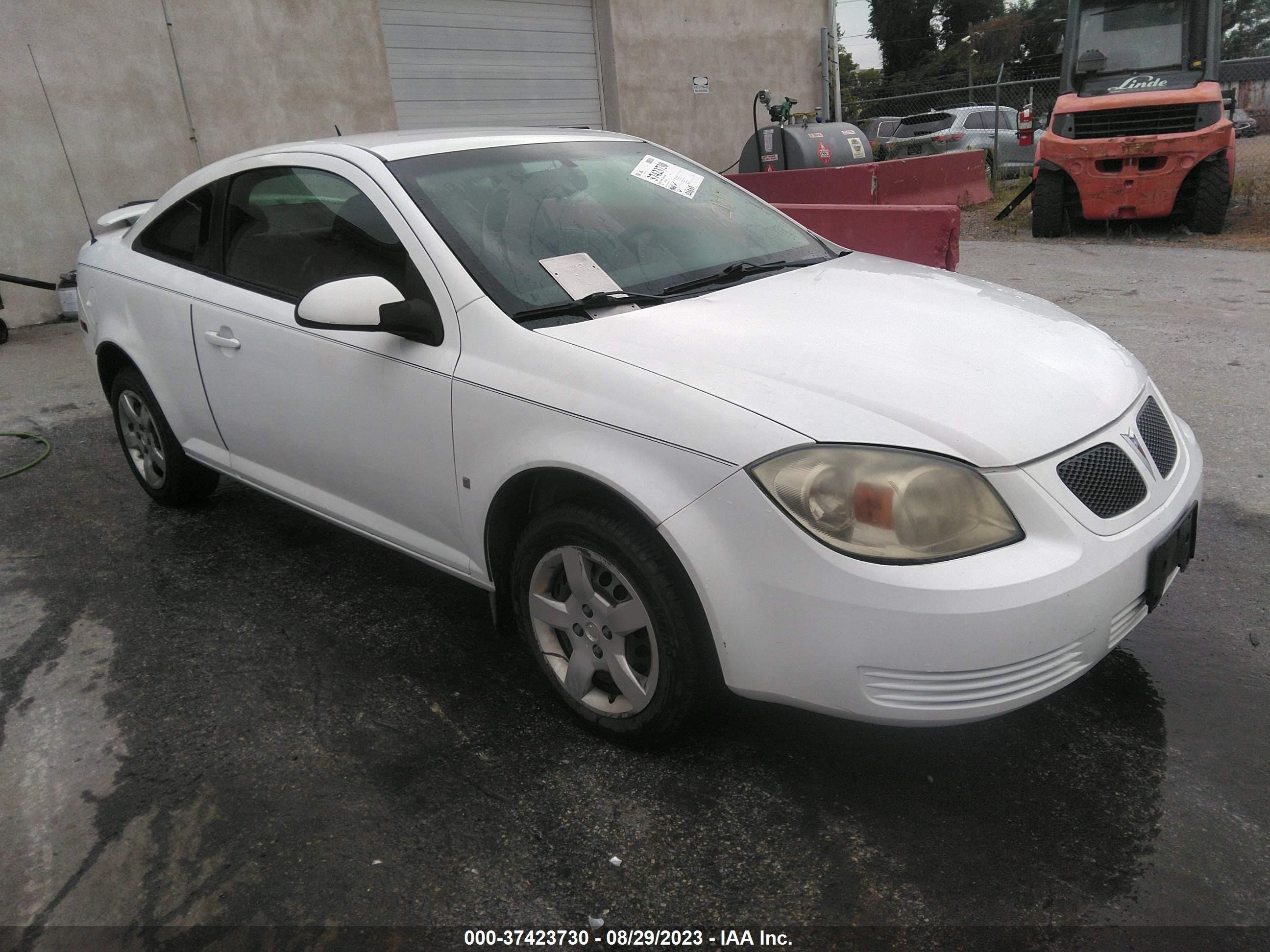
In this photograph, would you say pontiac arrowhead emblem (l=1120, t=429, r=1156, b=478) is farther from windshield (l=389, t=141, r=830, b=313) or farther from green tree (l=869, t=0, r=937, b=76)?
green tree (l=869, t=0, r=937, b=76)

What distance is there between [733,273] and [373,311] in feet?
3.67

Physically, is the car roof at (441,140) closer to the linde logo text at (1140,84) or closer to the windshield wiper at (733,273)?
the windshield wiper at (733,273)

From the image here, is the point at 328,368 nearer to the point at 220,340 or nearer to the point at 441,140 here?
the point at 220,340

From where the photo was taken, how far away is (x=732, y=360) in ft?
7.82

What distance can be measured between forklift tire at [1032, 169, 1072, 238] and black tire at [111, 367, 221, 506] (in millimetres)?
9791

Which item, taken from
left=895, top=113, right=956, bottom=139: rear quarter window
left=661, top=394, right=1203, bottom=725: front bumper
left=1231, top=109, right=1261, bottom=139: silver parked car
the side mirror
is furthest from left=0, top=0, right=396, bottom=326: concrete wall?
left=1231, top=109, right=1261, bottom=139: silver parked car

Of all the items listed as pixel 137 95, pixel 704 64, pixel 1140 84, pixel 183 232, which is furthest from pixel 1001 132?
pixel 183 232

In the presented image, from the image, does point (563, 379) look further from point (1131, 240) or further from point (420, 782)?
point (1131, 240)

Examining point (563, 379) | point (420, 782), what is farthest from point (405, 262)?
point (420, 782)

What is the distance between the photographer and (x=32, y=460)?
5.36 m

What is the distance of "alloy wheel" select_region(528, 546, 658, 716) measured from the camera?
8.01ft

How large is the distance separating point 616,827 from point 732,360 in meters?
1.16

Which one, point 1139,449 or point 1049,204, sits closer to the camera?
point 1139,449

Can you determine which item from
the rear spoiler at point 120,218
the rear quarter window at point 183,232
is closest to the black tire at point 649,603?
the rear quarter window at point 183,232
